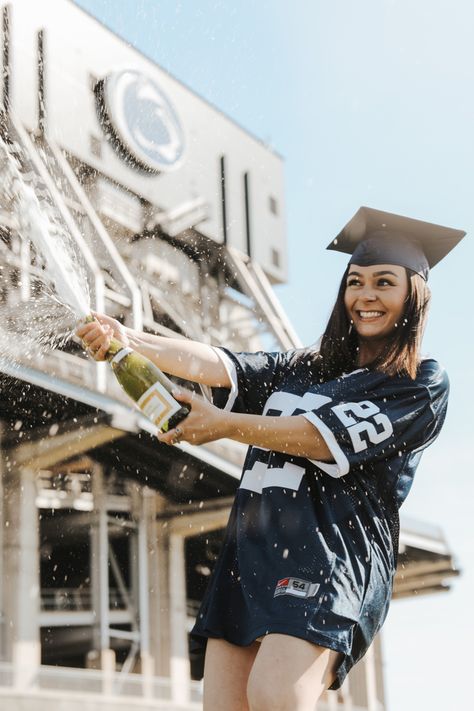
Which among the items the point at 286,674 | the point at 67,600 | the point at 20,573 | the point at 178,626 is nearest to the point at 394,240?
the point at 286,674

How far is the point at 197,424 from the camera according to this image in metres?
2.86

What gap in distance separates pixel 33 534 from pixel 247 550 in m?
15.3

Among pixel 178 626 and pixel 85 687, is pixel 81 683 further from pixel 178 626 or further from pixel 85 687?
pixel 178 626

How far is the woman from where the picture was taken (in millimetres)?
2832

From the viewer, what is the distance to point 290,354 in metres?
3.48

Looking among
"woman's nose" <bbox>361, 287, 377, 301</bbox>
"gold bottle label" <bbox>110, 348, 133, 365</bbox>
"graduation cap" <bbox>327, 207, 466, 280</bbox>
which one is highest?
"graduation cap" <bbox>327, 207, 466, 280</bbox>

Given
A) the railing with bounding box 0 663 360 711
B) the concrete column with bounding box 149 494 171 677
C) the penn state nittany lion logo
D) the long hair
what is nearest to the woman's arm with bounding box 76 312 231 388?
the long hair

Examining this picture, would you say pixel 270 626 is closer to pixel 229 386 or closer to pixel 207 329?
pixel 229 386

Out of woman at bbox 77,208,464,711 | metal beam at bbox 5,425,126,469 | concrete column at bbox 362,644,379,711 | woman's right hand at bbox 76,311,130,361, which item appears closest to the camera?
woman at bbox 77,208,464,711

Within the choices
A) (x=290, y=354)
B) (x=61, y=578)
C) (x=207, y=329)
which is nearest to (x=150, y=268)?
(x=207, y=329)

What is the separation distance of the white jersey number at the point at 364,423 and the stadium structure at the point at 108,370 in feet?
21.6

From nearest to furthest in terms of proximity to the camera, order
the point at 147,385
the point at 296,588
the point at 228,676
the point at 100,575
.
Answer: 1. the point at 296,588
2. the point at 228,676
3. the point at 147,385
4. the point at 100,575

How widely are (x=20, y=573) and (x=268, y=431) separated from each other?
14.9m

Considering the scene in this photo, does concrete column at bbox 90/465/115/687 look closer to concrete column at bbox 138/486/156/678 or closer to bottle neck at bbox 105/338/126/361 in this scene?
concrete column at bbox 138/486/156/678
